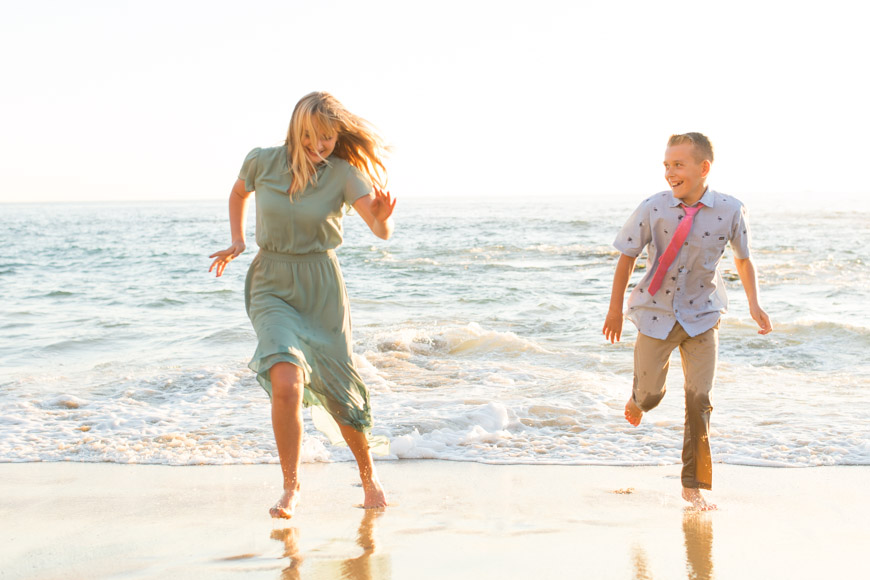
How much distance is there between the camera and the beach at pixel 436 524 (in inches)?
135

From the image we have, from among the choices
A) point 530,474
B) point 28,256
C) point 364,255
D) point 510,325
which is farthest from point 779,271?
point 28,256

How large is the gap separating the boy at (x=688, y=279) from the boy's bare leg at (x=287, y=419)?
1.46 m

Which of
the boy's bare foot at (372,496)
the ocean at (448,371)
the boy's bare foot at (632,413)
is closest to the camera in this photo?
the boy's bare foot at (372,496)

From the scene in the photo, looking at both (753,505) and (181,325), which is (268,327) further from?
(181,325)

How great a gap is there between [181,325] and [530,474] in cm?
794

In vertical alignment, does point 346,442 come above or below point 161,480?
above

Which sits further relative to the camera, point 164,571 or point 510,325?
point 510,325

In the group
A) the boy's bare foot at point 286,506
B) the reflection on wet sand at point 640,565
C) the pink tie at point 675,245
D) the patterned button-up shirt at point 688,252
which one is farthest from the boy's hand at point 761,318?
the boy's bare foot at point 286,506

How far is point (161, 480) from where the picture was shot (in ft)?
15.9

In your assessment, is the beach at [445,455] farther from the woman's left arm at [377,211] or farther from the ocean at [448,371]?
the woman's left arm at [377,211]

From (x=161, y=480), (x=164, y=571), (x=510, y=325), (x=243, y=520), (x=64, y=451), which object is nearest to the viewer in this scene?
(x=164, y=571)

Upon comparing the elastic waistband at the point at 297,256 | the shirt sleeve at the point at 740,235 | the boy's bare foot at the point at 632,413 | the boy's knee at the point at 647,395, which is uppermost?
the shirt sleeve at the point at 740,235

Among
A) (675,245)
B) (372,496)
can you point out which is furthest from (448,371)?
(675,245)

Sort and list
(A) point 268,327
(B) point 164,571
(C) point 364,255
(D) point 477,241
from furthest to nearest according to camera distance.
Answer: (D) point 477,241 → (C) point 364,255 → (A) point 268,327 → (B) point 164,571
